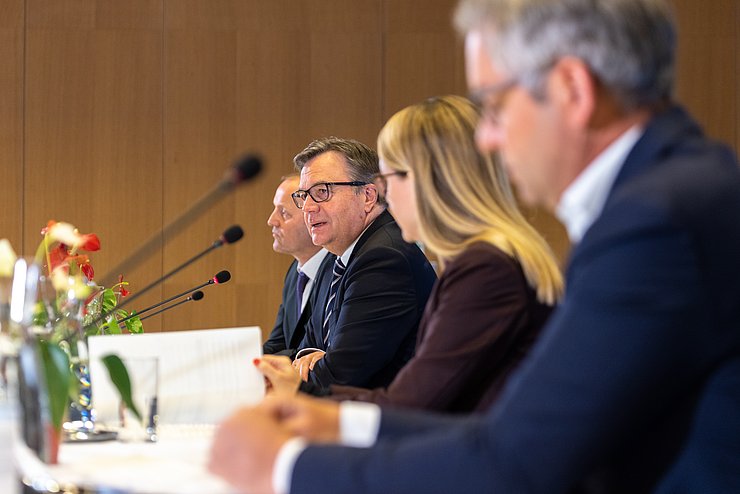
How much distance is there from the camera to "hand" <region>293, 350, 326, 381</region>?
3062 mm

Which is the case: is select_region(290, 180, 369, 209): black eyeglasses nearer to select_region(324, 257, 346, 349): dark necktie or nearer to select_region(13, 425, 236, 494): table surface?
select_region(324, 257, 346, 349): dark necktie

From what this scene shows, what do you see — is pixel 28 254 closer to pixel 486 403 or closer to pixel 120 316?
pixel 120 316

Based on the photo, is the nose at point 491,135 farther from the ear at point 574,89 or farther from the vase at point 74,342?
the vase at point 74,342

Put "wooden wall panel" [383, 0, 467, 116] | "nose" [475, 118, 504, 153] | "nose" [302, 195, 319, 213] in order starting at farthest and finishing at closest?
"wooden wall panel" [383, 0, 467, 116] < "nose" [302, 195, 319, 213] < "nose" [475, 118, 504, 153]

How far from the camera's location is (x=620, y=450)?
43.2 inches

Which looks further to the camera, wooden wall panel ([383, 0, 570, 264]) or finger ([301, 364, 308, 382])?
wooden wall panel ([383, 0, 570, 264])

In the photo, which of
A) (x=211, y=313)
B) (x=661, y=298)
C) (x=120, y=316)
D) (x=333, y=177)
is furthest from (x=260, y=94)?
(x=661, y=298)

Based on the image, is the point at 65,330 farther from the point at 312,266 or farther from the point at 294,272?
the point at 294,272

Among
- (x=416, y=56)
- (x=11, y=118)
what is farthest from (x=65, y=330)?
(x=416, y=56)

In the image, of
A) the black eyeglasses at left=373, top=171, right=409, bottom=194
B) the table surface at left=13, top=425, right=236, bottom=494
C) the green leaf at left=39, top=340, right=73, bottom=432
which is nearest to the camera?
the table surface at left=13, top=425, right=236, bottom=494

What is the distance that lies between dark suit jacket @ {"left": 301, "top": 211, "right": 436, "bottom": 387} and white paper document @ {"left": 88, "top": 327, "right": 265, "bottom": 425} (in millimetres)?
937

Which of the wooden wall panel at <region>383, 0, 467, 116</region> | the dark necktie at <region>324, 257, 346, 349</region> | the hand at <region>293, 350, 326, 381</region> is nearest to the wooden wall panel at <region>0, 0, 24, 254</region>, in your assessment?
the wooden wall panel at <region>383, 0, 467, 116</region>

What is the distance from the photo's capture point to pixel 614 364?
970 millimetres

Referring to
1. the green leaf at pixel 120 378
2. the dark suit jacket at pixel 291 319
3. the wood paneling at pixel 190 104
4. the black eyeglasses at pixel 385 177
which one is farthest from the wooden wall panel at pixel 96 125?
the green leaf at pixel 120 378
